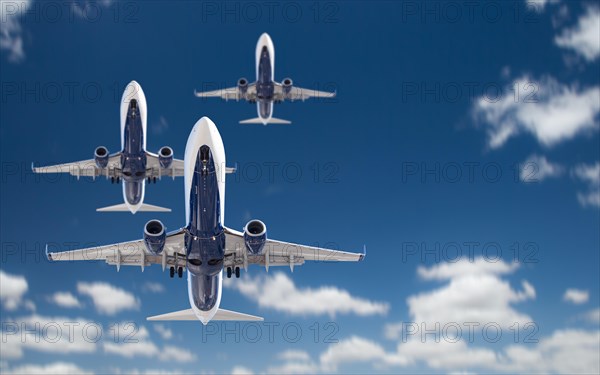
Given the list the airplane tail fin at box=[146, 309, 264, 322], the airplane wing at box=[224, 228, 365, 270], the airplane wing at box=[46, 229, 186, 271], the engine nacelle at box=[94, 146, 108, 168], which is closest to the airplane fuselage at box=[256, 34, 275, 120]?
the engine nacelle at box=[94, 146, 108, 168]

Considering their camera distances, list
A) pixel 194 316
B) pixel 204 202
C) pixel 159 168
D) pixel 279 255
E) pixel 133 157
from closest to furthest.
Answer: pixel 204 202 < pixel 279 255 < pixel 194 316 < pixel 133 157 < pixel 159 168

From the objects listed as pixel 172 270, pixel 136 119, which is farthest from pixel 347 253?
pixel 136 119

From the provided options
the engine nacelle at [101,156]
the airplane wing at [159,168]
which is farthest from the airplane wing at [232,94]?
the engine nacelle at [101,156]

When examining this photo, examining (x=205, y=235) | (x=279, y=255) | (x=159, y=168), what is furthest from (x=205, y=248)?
(x=159, y=168)

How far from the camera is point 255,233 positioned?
30.6m

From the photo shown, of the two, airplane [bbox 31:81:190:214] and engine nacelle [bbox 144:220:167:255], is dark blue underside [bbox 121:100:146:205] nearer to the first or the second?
airplane [bbox 31:81:190:214]

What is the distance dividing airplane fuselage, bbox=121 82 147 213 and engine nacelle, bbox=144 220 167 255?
1911 centimetres

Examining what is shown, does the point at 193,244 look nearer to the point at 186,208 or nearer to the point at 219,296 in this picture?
the point at 186,208

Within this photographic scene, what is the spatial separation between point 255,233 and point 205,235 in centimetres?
254

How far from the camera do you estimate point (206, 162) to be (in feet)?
93.5

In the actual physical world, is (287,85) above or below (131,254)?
above

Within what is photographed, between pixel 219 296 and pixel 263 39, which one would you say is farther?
pixel 263 39

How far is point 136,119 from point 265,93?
22495mm

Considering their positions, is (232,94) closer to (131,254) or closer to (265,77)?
(265,77)
